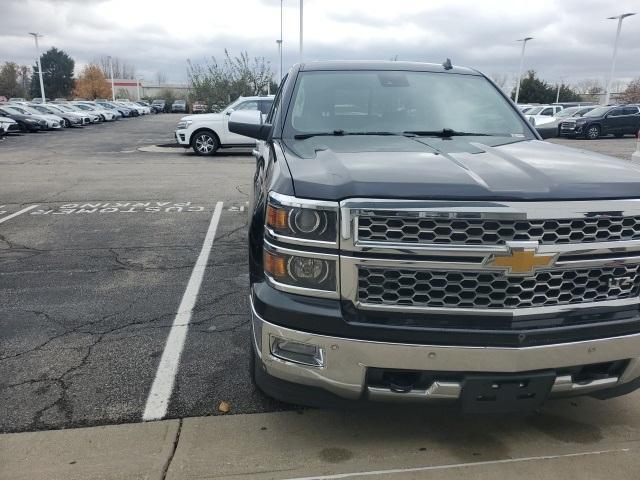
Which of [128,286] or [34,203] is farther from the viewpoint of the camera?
[34,203]

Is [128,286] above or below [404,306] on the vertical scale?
below

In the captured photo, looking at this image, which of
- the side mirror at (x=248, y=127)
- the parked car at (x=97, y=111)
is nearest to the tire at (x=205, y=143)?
the side mirror at (x=248, y=127)

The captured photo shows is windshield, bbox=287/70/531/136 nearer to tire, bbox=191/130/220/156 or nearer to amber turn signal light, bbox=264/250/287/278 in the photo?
amber turn signal light, bbox=264/250/287/278

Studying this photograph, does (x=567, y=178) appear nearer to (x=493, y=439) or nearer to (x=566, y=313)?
(x=566, y=313)

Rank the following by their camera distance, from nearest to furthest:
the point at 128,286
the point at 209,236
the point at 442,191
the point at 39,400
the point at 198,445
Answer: the point at 442,191, the point at 198,445, the point at 39,400, the point at 128,286, the point at 209,236

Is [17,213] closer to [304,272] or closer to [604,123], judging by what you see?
[304,272]

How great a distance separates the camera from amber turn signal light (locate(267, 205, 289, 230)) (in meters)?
2.33

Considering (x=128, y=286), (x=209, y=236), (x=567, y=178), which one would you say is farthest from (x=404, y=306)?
(x=209, y=236)

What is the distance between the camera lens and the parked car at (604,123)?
27.1 meters

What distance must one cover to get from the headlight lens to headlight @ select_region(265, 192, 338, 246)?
8 cm

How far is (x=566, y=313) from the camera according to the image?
2381 millimetres

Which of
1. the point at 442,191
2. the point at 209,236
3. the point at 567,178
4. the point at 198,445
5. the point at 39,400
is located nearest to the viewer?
the point at 442,191

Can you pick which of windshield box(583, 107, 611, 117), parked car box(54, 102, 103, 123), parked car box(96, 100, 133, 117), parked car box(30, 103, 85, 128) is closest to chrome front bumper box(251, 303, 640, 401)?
windshield box(583, 107, 611, 117)

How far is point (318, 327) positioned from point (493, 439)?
1288mm
